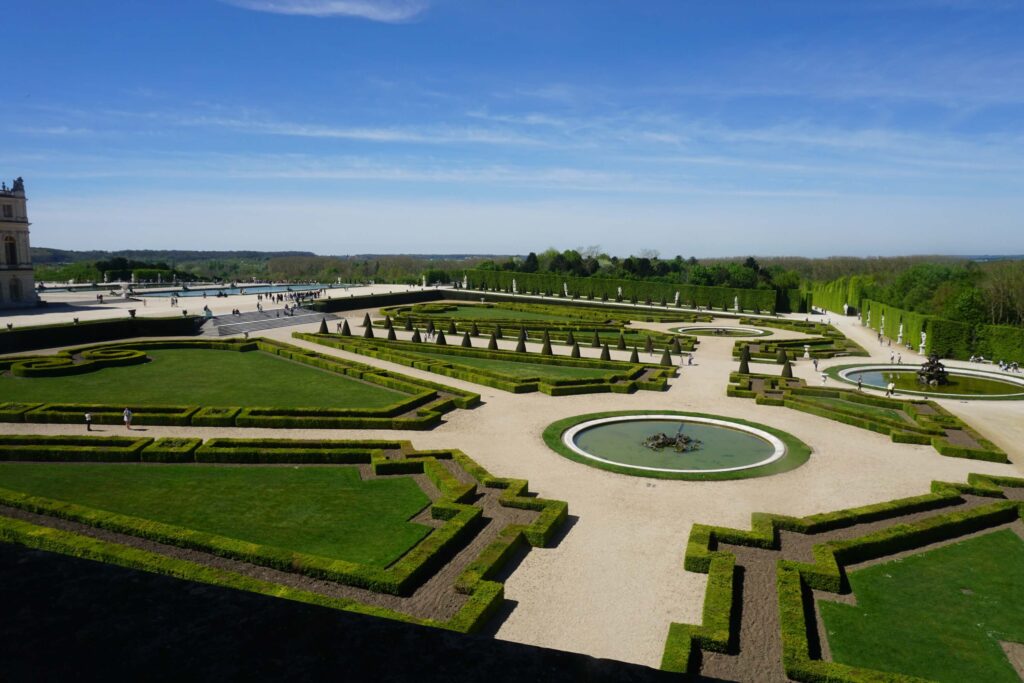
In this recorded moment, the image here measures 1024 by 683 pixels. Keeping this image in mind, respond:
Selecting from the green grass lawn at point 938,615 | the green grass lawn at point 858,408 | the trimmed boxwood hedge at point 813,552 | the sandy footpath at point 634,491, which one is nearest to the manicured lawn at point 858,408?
the green grass lawn at point 858,408

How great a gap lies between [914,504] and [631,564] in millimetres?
8242

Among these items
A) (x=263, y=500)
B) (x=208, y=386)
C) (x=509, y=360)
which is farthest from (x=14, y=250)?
(x=263, y=500)

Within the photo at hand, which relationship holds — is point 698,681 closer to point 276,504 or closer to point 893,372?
point 276,504

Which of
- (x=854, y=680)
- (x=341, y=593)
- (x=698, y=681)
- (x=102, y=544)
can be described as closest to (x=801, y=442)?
(x=854, y=680)

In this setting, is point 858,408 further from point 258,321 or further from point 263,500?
point 258,321

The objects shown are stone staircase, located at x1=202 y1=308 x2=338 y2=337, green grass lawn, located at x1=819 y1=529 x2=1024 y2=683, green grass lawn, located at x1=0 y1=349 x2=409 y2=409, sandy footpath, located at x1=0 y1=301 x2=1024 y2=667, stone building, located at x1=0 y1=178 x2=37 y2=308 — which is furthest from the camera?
stone building, located at x1=0 y1=178 x2=37 y2=308

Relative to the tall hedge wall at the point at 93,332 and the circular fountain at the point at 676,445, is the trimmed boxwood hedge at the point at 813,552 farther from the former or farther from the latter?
the tall hedge wall at the point at 93,332

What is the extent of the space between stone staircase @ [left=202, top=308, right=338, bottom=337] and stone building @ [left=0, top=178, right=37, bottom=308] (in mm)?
19332

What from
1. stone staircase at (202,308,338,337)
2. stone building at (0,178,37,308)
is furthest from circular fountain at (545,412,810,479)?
stone building at (0,178,37,308)

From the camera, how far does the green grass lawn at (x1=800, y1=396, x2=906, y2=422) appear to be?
27156 mm

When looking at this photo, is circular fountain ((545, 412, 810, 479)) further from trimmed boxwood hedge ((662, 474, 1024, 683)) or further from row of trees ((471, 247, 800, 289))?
row of trees ((471, 247, 800, 289))

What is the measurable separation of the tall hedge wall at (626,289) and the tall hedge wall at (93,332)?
4483cm

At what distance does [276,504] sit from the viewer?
56.0 ft

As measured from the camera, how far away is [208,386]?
30.5 metres
